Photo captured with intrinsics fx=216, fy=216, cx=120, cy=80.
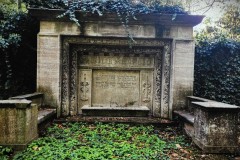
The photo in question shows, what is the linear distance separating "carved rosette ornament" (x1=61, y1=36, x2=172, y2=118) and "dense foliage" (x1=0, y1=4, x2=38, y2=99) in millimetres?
1588

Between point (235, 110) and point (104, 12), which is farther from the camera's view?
point (104, 12)

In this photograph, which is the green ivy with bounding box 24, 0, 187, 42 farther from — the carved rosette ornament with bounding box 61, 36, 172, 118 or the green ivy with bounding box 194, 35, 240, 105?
the green ivy with bounding box 194, 35, 240, 105

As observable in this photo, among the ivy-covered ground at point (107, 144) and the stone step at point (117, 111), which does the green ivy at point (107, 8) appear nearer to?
the stone step at point (117, 111)

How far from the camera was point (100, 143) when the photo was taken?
14.9 feet

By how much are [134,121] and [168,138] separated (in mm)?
1228

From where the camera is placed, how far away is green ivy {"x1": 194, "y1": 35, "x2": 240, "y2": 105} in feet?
24.8

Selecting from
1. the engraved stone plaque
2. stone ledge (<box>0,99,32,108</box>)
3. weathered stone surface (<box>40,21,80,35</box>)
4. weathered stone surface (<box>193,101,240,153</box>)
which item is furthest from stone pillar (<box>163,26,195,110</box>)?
stone ledge (<box>0,99,32,108</box>)

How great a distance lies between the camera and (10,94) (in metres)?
7.35

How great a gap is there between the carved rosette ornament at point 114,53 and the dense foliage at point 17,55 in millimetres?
1588

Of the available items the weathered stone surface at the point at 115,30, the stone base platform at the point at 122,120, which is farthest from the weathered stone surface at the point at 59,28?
the stone base platform at the point at 122,120

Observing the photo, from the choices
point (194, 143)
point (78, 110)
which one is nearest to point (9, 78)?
point (78, 110)

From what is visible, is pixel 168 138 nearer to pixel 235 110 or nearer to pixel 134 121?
pixel 134 121

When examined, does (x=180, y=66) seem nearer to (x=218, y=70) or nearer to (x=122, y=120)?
(x=218, y=70)

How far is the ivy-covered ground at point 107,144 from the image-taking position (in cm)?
385
